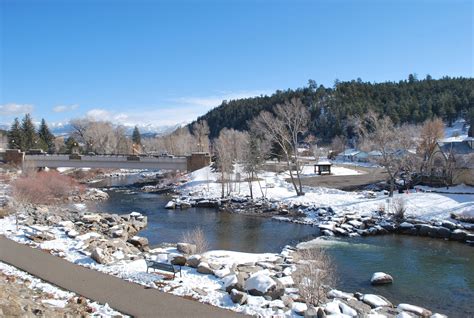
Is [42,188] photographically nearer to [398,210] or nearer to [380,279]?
[398,210]

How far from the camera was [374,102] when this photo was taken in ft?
387

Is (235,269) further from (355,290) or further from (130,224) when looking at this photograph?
(130,224)

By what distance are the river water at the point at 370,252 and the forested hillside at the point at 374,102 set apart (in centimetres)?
7604

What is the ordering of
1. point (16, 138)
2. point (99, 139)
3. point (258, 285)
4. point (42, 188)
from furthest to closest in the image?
point (99, 139), point (16, 138), point (42, 188), point (258, 285)

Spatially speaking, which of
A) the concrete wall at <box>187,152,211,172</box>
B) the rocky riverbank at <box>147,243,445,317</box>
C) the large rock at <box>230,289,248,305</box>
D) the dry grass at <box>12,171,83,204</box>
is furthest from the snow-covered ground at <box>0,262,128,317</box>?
the concrete wall at <box>187,152,211,172</box>

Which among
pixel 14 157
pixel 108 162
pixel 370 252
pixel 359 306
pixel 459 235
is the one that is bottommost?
pixel 370 252

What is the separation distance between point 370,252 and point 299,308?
13.1 meters

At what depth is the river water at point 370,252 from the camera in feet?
55.7

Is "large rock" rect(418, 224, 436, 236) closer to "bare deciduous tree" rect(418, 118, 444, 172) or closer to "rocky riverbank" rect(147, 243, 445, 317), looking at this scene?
"rocky riverbank" rect(147, 243, 445, 317)

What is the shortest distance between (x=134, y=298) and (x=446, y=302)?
1240 centimetres

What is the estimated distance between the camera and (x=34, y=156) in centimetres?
6281

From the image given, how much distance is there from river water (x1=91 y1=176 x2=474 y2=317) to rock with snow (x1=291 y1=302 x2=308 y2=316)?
18.7 feet

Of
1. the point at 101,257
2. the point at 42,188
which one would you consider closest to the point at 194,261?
the point at 101,257

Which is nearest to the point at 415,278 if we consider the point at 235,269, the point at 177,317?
the point at 235,269
